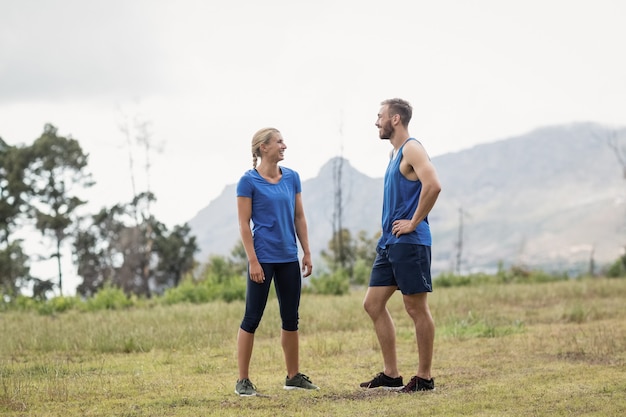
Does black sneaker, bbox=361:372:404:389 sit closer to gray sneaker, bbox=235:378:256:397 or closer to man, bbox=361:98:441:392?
man, bbox=361:98:441:392

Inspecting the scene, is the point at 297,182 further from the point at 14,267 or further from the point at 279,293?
the point at 14,267

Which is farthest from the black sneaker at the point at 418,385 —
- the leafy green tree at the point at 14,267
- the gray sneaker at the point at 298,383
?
the leafy green tree at the point at 14,267

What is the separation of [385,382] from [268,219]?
1.62m

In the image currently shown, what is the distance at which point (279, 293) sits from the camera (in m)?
6.47

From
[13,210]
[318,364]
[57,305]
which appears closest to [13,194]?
[13,210]

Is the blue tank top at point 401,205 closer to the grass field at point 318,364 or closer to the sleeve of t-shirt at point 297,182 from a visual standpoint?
the sleeve of t-shirt at point 297,182

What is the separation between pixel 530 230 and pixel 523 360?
198579 mm

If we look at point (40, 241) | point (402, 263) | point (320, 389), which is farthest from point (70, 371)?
point (40, 241)

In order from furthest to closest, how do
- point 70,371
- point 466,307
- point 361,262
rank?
point 361,262
point 466,307
point 70,371

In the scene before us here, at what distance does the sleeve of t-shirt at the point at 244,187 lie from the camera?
20.5 ft

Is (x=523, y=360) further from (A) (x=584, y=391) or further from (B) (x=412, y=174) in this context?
(B) (x=412, y=174)

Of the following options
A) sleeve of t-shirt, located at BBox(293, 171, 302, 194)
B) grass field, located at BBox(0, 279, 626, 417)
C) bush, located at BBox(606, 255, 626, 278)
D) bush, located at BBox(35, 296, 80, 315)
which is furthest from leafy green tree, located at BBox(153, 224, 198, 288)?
sleeve of t-shirt, located at BBox(293, 171, 302, 194)

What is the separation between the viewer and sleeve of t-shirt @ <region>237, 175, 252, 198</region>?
6262 mm

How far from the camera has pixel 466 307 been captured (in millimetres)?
13867
